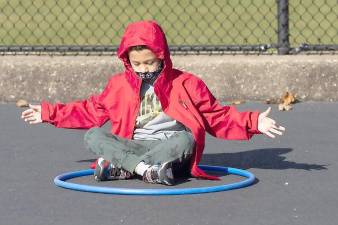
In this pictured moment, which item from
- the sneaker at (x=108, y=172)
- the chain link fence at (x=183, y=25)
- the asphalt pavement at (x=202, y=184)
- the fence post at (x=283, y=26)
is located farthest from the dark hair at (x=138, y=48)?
the chain link fence at (x=183, y=25)

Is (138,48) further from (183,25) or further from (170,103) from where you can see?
(183,25)

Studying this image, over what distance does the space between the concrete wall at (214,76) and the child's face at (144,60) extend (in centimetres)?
341

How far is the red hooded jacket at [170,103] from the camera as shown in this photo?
721 centimetres

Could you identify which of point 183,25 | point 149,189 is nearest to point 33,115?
point 149,189

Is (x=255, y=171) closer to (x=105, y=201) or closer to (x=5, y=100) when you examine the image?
(x=105, y=201)

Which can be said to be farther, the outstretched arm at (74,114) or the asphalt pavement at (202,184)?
the outstretched arm at (74,114)

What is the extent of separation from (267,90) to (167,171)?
372 cm

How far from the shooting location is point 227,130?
7320 millimetres

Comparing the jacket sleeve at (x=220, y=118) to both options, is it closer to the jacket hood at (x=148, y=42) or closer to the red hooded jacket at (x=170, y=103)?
the red hooded jacket at (x=170, y=103)

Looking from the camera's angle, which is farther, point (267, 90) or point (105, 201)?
point (267, 90)

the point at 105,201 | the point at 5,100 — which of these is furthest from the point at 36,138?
the point at 105,201

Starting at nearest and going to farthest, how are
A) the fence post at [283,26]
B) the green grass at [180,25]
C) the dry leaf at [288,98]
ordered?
the dry leaf at [288,98] < the fence post at [283,26] < the green grass at [180,25]

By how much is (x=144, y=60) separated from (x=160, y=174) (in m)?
0.71

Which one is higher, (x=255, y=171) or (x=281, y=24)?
(x=281, y=24)
